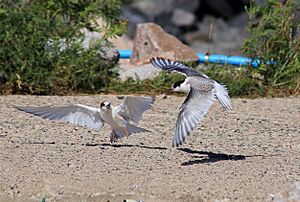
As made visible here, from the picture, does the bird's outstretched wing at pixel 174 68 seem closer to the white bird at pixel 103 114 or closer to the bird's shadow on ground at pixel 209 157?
the white bird at pixel 103 114

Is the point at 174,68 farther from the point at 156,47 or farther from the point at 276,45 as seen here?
the point at 156,47

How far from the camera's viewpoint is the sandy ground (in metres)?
5.84

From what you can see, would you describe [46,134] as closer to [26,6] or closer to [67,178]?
[67,178]

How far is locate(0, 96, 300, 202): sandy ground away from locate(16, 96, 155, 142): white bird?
0.48ft

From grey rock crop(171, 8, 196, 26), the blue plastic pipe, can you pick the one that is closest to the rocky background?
grey rock crop(171, 8, 196, 26)

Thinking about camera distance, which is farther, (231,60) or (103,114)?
(231,60)

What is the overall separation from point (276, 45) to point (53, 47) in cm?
234

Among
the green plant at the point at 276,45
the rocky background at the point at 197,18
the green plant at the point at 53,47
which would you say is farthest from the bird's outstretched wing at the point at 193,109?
the rocky background at the point at 197,18

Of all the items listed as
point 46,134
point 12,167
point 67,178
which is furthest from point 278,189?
point 46,134

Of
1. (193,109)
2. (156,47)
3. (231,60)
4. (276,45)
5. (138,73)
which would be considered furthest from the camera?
(156,47)

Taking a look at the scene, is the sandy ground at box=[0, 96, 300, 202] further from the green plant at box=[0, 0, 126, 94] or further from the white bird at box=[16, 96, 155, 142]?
the green plant at box=[0, 0, 126, 94]

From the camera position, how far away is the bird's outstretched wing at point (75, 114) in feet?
22.6

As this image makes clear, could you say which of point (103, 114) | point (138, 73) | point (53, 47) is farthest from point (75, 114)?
point (138, 73)

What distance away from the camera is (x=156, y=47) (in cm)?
1075
